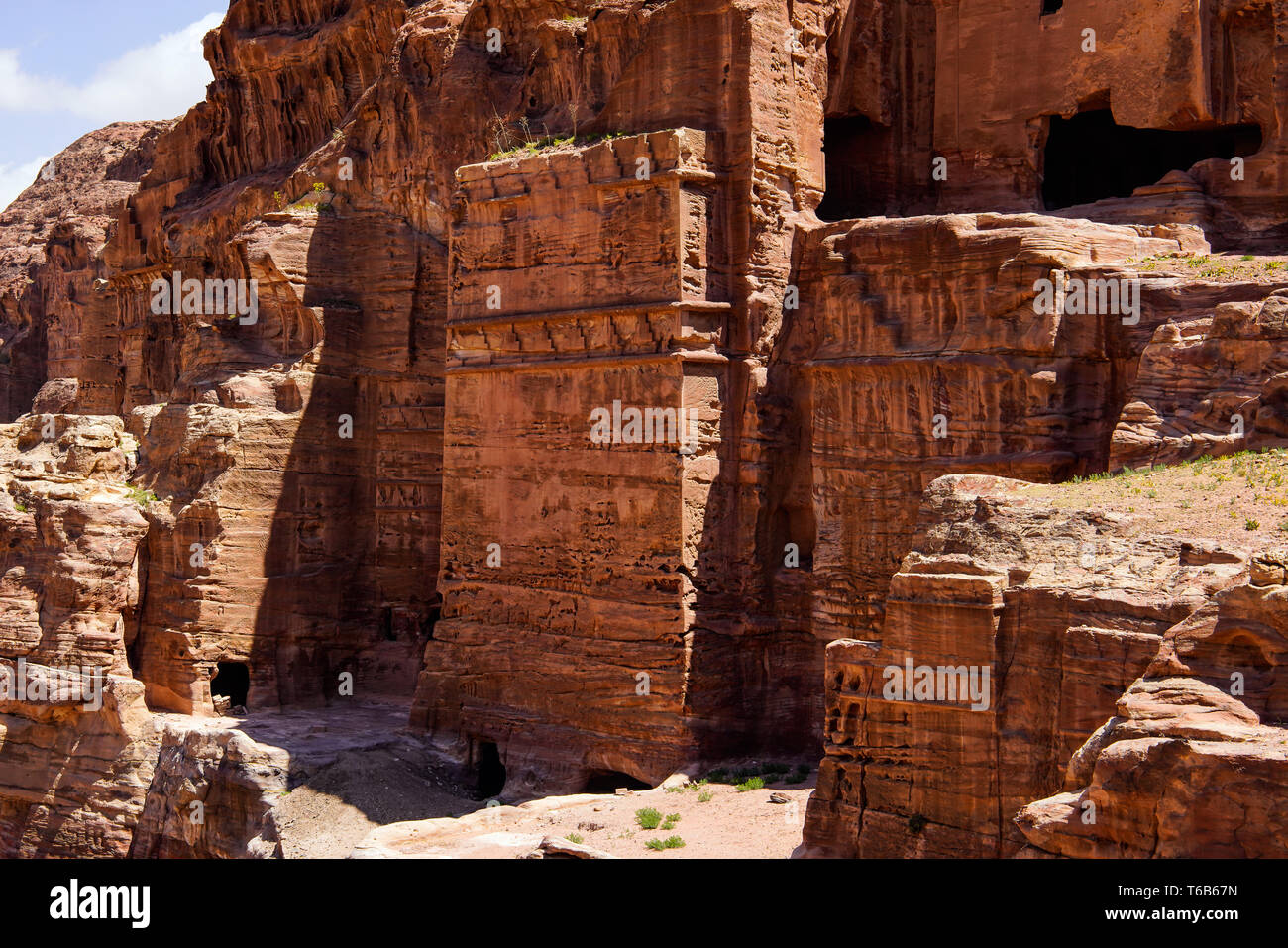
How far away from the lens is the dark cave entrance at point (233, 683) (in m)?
25.4

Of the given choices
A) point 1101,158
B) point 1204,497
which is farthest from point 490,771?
point 1101,158

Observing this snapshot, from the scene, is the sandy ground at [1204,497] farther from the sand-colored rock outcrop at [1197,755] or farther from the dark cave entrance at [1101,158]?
the dark cave entrance at [1101,158]

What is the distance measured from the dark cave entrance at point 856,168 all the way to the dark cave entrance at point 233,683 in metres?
12.0

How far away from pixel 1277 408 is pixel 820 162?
28.8 ft

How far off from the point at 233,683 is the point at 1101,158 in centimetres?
1628

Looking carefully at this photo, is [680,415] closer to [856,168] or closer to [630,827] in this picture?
[630,827]

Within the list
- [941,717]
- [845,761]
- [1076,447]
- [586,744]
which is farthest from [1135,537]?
[586,744]

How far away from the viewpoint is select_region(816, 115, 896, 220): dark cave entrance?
24.1 m

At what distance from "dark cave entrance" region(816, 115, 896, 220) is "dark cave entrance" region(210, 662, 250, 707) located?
12.0 meters

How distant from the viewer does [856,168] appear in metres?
24.4

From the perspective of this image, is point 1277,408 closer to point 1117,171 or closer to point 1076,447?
point 1076,447

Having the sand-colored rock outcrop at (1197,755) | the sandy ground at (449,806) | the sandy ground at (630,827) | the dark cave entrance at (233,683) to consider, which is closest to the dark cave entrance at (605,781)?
the sandy ground at (449,806)

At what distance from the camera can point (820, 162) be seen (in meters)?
21.5

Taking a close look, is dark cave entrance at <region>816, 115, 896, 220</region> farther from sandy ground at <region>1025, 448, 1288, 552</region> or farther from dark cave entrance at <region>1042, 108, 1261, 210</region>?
sandy ground at <region>1025, 448, 1288, 552</region>
